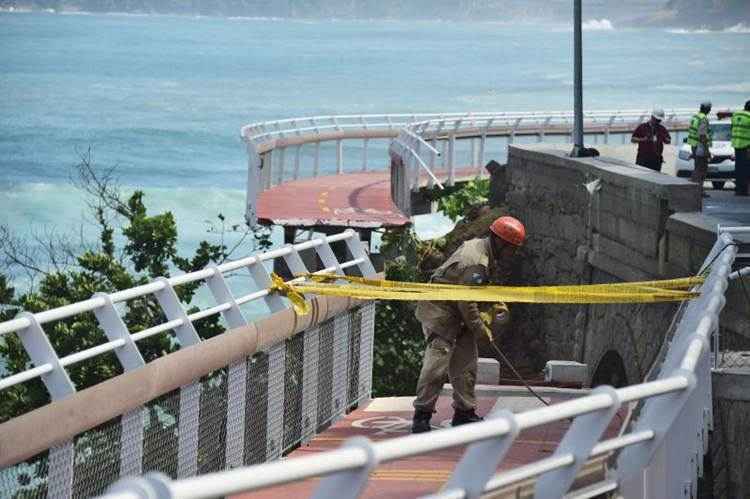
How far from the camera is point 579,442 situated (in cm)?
795

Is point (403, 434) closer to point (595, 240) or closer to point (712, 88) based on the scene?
point (595, 240)

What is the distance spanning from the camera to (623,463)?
347 inches

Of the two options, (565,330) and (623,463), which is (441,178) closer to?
(565,330)

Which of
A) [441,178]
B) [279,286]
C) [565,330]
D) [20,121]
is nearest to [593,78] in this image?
[20,121]

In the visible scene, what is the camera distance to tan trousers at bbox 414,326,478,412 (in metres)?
13.5

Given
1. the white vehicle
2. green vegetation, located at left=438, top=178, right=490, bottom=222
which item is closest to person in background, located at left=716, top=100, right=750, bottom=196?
the white vehicle

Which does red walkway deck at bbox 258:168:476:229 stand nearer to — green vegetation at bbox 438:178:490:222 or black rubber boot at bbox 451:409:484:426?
green vegetation at bbox 438:178:490:222

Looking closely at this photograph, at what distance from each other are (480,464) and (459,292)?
224 inches

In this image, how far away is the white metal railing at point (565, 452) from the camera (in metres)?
6.20

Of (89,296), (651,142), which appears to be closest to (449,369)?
(89,296)

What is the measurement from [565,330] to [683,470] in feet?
66.8

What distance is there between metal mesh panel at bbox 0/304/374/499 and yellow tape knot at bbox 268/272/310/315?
9.4 inches

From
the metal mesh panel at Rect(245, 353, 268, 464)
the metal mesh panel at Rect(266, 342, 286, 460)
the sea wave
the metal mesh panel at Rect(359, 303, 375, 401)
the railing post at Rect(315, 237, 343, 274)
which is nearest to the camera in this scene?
the metal mesh panel at Rect(245, 353, 268, 464)

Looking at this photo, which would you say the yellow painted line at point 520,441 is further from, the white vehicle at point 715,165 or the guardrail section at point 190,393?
the white vehicle at point 715,165
